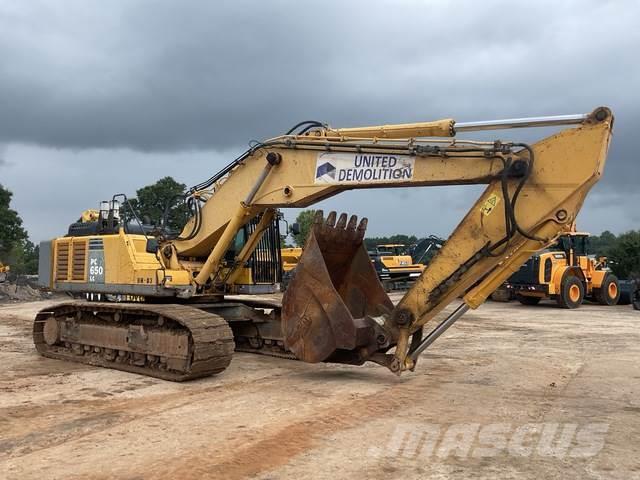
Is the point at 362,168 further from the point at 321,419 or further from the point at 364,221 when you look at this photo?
the point at 321,419

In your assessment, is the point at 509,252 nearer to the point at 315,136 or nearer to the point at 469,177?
the point at 469,177

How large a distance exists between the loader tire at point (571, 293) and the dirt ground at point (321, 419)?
427 inches

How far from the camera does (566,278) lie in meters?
21.6

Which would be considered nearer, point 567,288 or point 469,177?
point 469,177

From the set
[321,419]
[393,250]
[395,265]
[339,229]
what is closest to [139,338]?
[339,229]

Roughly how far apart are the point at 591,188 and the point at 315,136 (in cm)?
350

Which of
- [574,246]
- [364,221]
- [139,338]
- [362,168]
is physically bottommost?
[139,338]

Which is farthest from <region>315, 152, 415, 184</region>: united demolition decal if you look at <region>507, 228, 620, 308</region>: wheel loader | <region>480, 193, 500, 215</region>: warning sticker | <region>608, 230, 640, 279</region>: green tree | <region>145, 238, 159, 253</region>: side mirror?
<region>608, 230, 640, 279</region>: green tree

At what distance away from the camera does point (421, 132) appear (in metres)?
7.71

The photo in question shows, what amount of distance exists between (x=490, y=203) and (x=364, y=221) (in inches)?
92.7

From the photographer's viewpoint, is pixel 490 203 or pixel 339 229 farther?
pixel 339 229

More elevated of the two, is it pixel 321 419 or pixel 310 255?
pixel 310 255

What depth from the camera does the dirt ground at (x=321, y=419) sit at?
4855 millimetres

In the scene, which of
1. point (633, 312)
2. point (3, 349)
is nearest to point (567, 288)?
point (633, 312)
